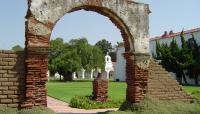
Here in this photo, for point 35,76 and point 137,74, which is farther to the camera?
point 137,74

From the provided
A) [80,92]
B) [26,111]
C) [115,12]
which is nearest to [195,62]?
[80,92]

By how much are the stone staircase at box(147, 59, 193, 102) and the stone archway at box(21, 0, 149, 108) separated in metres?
0.73

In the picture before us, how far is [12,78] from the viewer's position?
10547 mm

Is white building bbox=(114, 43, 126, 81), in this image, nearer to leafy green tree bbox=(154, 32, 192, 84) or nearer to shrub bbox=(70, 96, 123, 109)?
leafy green tree bbox=(154, 32, 192, 84)

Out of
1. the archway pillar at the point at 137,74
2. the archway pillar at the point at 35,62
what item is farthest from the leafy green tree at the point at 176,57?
the archway pillar at the point at 35,62

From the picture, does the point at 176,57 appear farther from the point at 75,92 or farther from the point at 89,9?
the point at 89,9

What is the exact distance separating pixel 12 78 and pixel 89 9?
10.2 feet

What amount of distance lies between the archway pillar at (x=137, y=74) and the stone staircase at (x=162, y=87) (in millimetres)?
524

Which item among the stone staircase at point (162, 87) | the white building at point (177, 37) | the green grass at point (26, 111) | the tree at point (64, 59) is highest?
the white building at point (177, 37)

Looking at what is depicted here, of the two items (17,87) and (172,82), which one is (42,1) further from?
(172,82)

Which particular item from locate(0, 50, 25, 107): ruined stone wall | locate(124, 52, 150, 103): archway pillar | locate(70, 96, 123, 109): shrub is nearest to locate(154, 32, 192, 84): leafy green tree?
locate(70, 96, 123, 109): shrub

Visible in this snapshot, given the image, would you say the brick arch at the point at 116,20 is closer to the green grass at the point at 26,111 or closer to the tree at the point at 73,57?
the green grass at the point at 26,111

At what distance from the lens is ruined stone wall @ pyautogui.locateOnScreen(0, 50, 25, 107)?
34.2 ft

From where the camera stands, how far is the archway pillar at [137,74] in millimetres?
12297
